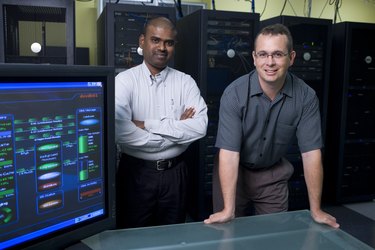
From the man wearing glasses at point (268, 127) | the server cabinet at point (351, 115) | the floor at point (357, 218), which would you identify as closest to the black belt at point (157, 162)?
the man wearing glasses at point (268, 127)

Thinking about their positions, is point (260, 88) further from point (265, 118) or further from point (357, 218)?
point (357, 218)

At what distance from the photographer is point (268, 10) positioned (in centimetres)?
324

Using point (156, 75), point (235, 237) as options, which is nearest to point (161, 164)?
point (156, 75)

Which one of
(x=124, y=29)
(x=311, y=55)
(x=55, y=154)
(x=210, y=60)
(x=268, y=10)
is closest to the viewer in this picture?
(x=55, y=154)

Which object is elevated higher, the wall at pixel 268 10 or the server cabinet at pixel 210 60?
the wall at pixel 268 10

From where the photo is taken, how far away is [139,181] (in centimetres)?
167

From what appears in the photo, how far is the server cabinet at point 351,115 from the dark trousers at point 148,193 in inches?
63.6

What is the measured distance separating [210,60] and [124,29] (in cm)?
57

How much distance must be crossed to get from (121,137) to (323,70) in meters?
1.74

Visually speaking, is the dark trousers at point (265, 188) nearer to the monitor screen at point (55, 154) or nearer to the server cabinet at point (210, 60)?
the server cabinet at point (210, 60)

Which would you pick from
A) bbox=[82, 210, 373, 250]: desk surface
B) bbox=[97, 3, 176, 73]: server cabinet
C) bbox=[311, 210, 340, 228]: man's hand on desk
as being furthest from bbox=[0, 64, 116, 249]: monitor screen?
bbox=[97, 3, 176, 73]: server cabinet

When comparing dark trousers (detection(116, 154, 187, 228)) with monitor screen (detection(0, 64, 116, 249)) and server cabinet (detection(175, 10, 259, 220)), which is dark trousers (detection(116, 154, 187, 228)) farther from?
monitor screen (detection(0, 64, 116, 249))

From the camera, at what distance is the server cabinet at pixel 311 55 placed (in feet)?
8.36

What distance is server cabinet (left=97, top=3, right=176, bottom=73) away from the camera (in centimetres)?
204
